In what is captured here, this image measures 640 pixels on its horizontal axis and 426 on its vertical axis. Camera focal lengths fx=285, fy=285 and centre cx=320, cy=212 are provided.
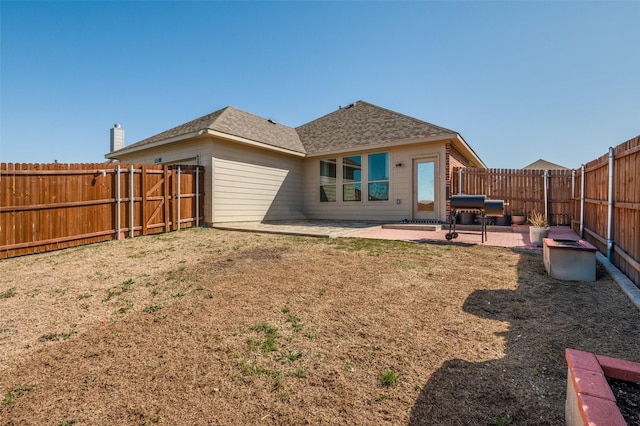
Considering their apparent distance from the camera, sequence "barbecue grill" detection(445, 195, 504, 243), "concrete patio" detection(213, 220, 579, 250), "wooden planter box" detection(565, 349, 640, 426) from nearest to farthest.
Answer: "wooden planter box" detection(565, 349, 640, 426), "barbecue grill" detection(445, 195, 504, 243), "concrete patio" detection(213, 220, 579, 250)

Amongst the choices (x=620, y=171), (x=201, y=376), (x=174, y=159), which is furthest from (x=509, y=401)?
(x=174, y=159)

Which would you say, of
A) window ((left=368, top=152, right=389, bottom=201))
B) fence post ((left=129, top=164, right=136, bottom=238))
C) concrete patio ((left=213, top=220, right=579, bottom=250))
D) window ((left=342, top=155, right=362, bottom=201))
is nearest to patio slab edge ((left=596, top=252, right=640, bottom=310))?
concrete patio ((left=213, top=220, right=579, bottom=250))

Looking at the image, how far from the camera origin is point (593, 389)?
1343mm

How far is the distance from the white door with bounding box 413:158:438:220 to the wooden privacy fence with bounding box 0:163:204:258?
27.4ft

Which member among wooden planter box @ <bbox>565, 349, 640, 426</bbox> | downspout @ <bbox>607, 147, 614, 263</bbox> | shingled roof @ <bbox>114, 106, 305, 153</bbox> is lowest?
wooden planter box @ <bbox>565, 349, 640, 426</bbox>

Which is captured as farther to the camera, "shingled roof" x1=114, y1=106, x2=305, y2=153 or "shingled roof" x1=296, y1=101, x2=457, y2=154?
"shingled roof" x1=296, y1=101, x2=457, y2=154

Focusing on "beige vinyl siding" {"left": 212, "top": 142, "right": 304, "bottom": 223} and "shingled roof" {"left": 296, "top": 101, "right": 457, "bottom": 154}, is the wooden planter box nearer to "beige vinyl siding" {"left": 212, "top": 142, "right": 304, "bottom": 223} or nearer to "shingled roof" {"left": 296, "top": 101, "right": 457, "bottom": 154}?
"shingled roof" {"left": 296, "top": 101, "right": 457, "bottom": 154}

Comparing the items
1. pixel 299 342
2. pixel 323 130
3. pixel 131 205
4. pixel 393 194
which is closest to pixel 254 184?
pixel 131 205

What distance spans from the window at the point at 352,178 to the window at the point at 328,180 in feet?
1.77

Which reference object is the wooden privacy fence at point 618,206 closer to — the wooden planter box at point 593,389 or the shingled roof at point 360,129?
the wooden planter box at point 593,389

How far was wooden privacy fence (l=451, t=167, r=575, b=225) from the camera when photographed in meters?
10.2

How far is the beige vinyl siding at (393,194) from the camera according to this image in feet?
35.2

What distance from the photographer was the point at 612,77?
9953 millimetres

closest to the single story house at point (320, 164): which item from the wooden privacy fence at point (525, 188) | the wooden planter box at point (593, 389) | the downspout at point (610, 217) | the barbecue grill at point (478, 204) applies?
the wooden privacy fence at point (525, 188)
